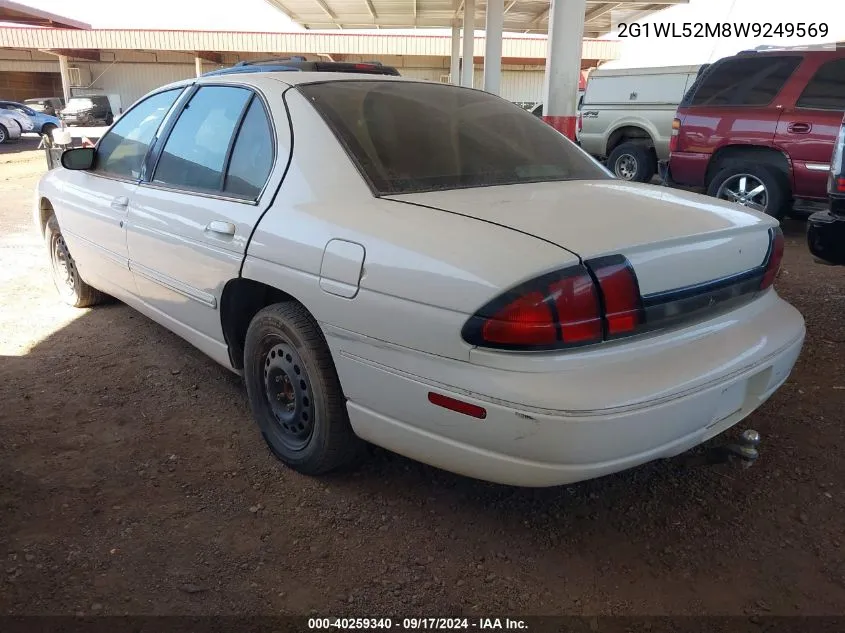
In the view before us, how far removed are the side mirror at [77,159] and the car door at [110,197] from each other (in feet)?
0.17

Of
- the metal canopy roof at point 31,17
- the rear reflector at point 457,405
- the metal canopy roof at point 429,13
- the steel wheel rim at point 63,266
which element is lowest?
the steel wheel rim at point 63,266

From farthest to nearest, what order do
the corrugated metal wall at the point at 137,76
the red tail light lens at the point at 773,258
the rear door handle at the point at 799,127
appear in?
the corrugated metal wall at the point at 137,76 → the rear door handle at the point at 799,127 → the red tail light lens at the point at 773,258

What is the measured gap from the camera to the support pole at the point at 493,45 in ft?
46.5

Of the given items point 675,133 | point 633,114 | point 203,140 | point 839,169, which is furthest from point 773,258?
point 633,114

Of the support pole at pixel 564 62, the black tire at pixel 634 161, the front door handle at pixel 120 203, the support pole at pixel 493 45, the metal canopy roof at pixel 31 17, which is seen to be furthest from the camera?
the metal canopy roof at pixel 31 17

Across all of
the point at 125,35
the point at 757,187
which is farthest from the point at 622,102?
the point at 125,35

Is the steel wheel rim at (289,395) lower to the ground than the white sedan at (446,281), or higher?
lower

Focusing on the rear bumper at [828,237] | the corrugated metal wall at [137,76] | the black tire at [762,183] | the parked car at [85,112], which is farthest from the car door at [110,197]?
the corrugated metal wall at [137,76]

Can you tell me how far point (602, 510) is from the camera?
2.44 metres

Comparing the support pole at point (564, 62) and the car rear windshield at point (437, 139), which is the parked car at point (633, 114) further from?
the car rear windshield at point (437, 139)

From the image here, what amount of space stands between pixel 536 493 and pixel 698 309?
0.98 m

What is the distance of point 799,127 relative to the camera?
6.70 m

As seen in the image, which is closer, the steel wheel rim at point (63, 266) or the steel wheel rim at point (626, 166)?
the steel wheel rim at point (63, 266)

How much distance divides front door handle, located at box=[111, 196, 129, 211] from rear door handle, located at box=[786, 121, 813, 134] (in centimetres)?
650
